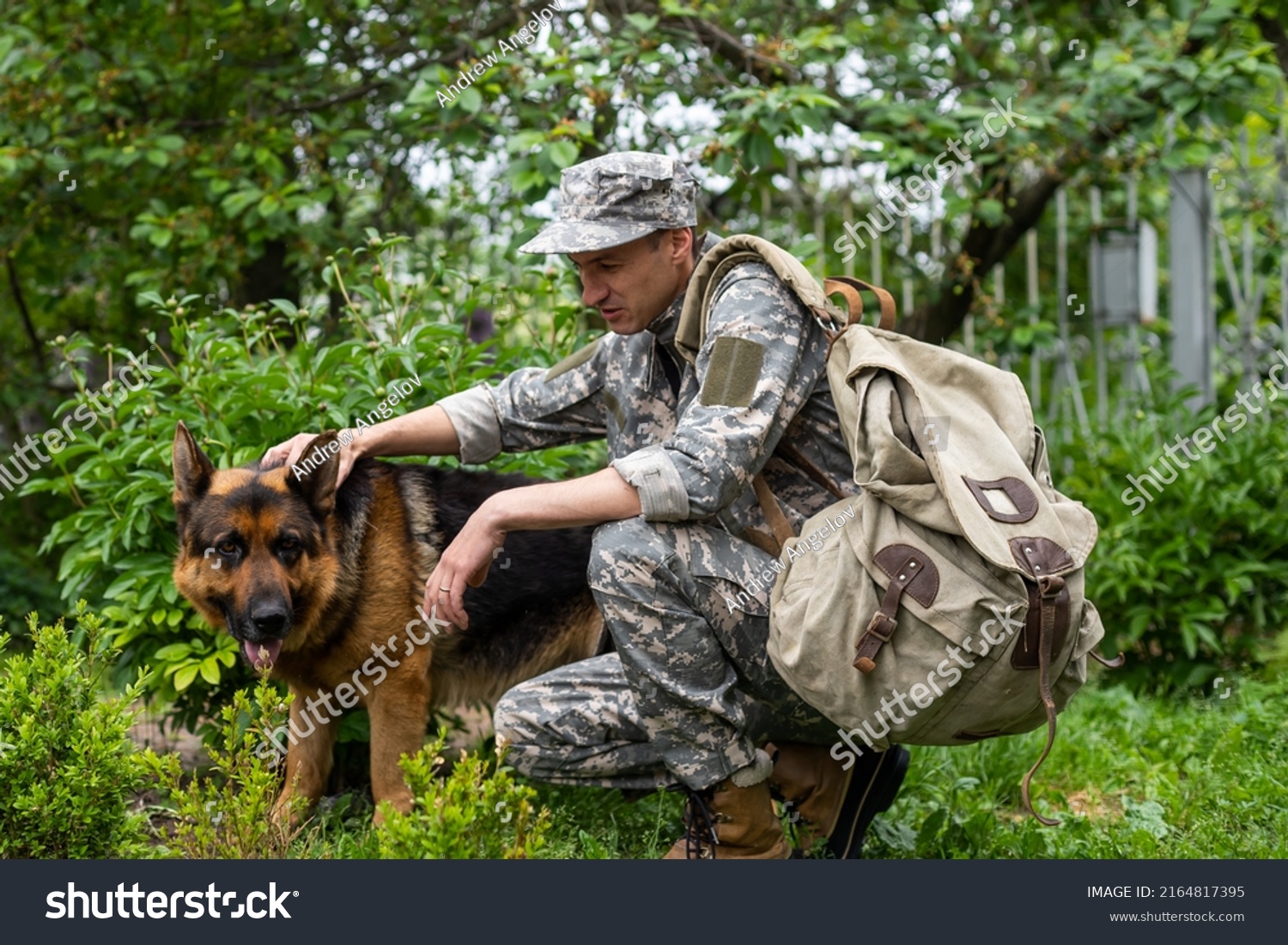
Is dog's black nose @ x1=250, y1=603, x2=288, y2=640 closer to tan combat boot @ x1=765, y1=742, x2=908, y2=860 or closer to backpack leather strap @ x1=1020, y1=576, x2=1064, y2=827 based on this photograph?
tan combat boot @ x1=765, y1=742, x2=908, y2=860

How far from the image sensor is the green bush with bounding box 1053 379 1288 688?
213 inches

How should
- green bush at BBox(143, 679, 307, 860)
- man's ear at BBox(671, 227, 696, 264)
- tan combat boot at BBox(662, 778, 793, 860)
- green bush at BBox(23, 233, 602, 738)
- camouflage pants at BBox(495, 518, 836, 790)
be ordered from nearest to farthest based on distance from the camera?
green bush at BBox(143, 679, 307, 860), camouflage pants at BBox(495, 518, 836, 790), tan combat boot at BBox(662, 778, 793, 860), man's ear at BBox(671, 227, 696, 264), green bush at BBox(23, 233, 602, 738)

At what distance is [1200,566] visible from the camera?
216 inches

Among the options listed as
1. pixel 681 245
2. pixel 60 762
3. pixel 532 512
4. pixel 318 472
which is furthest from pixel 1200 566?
pixel 60 762

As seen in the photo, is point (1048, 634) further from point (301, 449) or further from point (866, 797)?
point (301, 449)

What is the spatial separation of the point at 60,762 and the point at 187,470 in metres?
1.04

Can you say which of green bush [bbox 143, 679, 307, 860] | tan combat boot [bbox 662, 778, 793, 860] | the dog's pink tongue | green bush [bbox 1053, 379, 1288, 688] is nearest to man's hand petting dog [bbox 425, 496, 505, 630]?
green bush [bbox 143, 679, 307, 860]

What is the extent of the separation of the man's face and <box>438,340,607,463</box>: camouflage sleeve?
0.31m

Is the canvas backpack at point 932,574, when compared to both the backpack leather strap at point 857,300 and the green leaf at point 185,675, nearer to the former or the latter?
the backpack leather strap at point 857,300

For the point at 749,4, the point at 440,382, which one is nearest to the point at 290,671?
the point at 440,382

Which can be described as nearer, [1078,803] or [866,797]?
[866,797]

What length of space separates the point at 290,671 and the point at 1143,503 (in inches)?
150

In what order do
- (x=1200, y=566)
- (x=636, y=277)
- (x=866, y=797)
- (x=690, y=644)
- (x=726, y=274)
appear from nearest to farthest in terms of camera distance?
(x=690, y=644), (x=726, y=274), (x=636, y=277), (x=866, y=797), (x=1200, y=566)
